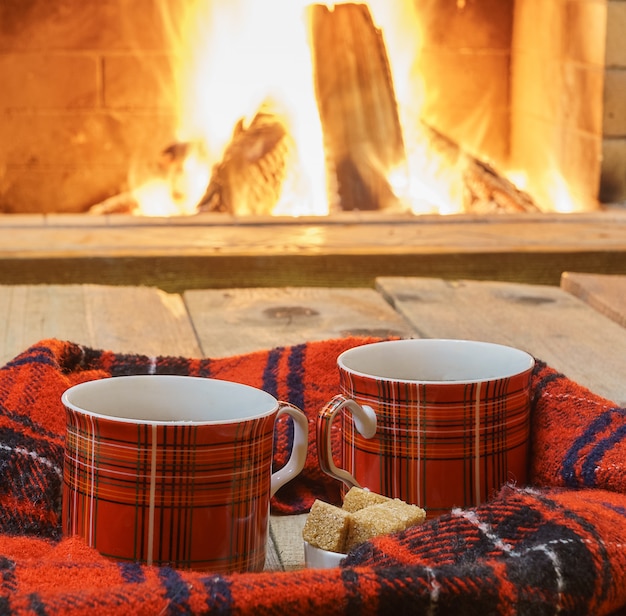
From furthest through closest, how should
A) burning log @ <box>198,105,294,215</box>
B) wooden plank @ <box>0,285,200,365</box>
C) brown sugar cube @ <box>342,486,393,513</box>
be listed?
burning log @ <box>198,105,294,215</box> < wooden plank @ <box>0,285,200,365</box> < brown sugar cube @ <box>342,486,393,513</box>

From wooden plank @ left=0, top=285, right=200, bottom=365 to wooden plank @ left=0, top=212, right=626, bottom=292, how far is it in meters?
0.32

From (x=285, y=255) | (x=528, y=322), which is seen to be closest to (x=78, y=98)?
(x=285, y=255)

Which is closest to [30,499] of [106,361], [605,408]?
[106,361]

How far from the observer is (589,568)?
456 mm

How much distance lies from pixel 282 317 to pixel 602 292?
33cm

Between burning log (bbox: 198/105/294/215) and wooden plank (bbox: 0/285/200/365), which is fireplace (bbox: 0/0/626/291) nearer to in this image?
burning log (bbox: 198/105/294/215)

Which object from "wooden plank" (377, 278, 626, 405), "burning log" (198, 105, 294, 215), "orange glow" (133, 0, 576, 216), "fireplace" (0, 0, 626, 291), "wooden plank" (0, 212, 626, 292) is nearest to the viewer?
"wooden plank" (377, 278, 626, 405)

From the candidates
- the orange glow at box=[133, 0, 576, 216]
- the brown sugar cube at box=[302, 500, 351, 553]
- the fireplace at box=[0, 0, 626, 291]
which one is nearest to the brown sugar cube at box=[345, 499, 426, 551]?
the brown sugar cube at box=[302, 500, 351, 553]

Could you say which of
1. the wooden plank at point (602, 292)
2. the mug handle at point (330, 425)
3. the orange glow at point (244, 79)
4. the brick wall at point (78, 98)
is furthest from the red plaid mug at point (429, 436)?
the brick wall at point (78, 98)

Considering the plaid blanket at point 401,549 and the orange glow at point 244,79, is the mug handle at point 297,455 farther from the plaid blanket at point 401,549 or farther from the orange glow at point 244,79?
the orange glow at point 244,79

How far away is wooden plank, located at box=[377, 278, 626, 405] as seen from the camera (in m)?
0.90

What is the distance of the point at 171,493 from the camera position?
1.62ft

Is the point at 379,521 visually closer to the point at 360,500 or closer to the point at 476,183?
the point at 360,500

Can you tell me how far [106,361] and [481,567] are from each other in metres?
0.38
